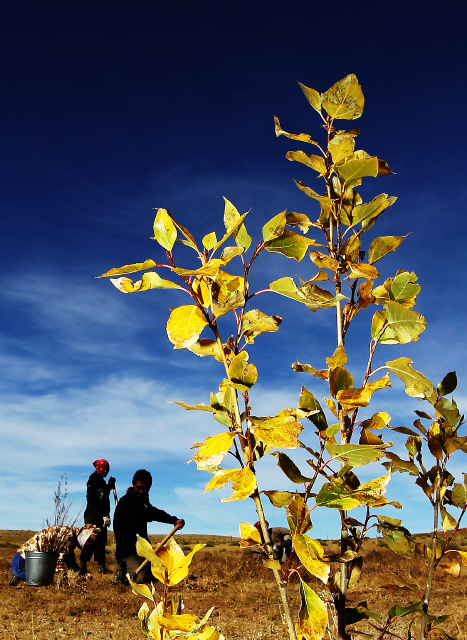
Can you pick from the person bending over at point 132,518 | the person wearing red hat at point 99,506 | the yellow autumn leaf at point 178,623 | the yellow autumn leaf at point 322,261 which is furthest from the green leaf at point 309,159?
the person wearing red hat at point 99,506

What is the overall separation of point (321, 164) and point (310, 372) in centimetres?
49

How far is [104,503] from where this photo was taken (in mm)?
8266

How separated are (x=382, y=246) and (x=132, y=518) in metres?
6.32

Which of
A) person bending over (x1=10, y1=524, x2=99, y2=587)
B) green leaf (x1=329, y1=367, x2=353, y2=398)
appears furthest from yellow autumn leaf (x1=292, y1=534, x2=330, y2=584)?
person bending over (x1=10, y1=524, x2=99, y2=587)

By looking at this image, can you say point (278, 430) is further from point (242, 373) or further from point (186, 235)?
point (186, 235)

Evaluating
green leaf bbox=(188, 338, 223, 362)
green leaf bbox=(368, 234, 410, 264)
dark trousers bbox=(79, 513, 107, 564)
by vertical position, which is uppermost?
green leaf bbox=(368, 234, 410, 264)

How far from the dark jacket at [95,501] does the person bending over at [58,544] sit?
1.39ft

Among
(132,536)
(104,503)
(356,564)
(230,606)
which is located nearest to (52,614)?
(132,536)

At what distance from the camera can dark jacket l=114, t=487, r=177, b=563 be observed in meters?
6.36

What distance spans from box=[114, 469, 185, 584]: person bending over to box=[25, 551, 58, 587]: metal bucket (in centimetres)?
101

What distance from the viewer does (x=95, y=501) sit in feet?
26.8

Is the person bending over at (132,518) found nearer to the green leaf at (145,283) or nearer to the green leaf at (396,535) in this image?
the green leaf at (396,535)

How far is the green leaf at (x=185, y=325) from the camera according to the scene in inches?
31.3

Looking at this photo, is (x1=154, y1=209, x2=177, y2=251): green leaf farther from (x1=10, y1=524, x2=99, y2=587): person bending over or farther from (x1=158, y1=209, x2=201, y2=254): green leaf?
(x1=10, y1=524, x2=99, y2=587): person bending over
